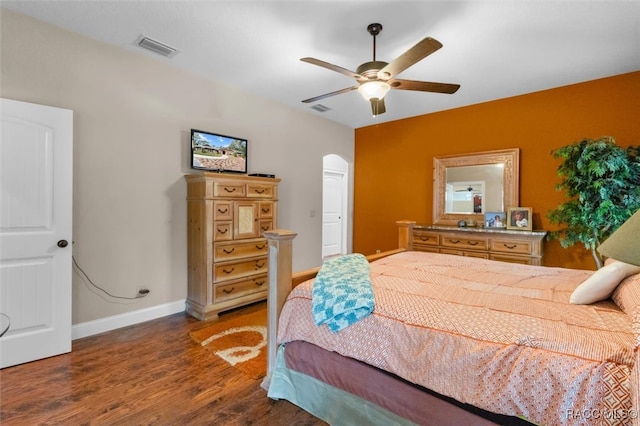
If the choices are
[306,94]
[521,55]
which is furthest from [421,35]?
[306,94]

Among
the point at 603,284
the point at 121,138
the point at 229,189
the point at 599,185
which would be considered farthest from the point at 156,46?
the point at 599,185

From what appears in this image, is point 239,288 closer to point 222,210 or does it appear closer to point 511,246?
point 222,210

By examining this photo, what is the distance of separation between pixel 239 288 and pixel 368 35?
115 inches

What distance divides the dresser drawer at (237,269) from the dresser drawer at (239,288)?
2.8 inches

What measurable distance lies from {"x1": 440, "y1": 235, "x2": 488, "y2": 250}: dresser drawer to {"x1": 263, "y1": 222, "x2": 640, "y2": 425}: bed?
69.2 inches

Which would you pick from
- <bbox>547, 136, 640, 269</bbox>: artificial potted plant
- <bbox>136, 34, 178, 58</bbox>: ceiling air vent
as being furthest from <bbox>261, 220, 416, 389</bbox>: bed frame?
<bbox>547, 136, 640, 269</bbox>: artificial potted plant

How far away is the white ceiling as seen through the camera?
2.28m

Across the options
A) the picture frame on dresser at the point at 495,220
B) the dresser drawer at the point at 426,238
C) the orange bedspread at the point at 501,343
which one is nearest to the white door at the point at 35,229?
the orange bedspread at the point at 501,343

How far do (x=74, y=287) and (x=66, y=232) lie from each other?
1.87ft

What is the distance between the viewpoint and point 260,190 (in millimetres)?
3646

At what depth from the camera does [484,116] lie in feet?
14.1

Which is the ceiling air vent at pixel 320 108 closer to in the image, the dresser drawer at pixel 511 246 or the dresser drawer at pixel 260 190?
the dresser drawer at pixel 260 190

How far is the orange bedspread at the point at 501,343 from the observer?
1003 mm

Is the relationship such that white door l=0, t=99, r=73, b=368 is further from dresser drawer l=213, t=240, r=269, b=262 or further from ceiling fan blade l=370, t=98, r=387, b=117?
ceiling fan blade l=370, t=98, r=387, b=117
